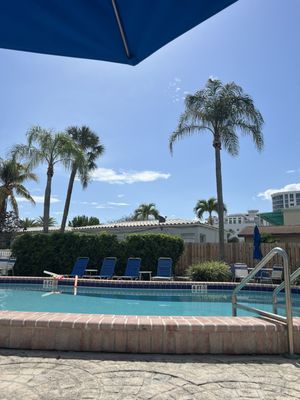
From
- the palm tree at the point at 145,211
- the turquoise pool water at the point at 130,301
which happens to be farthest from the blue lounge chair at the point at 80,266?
the palm tree at the point at 145,211

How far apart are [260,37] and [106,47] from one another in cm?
804

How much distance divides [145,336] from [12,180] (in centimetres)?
2709

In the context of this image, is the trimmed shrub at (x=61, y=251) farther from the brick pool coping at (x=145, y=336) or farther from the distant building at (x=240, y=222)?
the distant building at (x=240, y=222)

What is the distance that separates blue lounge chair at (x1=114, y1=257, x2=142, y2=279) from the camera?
15555mm

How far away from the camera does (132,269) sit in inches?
623

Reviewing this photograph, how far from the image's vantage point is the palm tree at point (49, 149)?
20.5 m

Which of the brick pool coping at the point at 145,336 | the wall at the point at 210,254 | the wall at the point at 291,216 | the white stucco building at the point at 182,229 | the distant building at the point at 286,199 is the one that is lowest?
the brick pool coping at the point at 145,336

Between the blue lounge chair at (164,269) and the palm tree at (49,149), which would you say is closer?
the blue lounge chair at (164,269)

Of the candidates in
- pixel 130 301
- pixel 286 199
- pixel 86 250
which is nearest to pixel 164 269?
pixel 86 250

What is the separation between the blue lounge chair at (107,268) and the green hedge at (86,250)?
1009 millimetres

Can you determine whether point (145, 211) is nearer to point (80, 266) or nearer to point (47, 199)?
point (47, 199)

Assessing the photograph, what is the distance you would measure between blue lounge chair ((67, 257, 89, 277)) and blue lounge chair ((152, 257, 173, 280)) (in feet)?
10.2

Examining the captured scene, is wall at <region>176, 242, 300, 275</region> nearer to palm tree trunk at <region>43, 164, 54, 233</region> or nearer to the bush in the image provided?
the bush

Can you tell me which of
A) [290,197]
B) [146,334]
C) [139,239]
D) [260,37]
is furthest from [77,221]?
[290,197]
